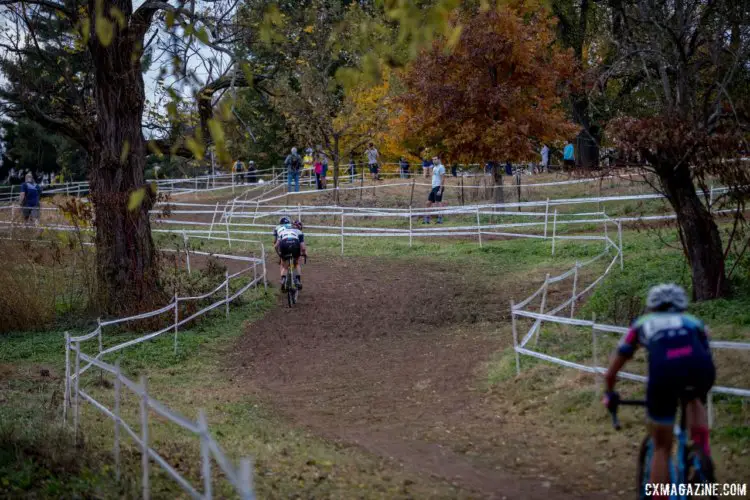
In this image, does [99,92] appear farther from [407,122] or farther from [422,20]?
[407,122]

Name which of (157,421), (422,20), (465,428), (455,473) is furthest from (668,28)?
(157,421)

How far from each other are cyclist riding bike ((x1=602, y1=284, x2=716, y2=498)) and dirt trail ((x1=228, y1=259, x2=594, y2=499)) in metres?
1.96

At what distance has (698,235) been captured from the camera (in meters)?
13.1

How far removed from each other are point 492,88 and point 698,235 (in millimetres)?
16282

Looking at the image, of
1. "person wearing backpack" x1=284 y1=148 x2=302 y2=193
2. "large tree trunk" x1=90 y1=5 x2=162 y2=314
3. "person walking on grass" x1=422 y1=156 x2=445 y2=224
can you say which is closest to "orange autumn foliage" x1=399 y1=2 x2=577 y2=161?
"person walking on grass" x1=422 y1=156 x2=445 y2=224

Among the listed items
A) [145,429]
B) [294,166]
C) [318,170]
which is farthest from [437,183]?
[145,429]

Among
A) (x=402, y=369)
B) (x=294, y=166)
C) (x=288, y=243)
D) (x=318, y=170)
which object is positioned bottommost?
(x=402, y=369)

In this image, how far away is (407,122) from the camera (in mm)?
29719

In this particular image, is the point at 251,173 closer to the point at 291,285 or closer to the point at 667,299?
the point at 291,285

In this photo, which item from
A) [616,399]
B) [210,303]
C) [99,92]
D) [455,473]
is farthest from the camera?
[210,303]

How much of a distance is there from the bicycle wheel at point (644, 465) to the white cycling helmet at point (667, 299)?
104 cm

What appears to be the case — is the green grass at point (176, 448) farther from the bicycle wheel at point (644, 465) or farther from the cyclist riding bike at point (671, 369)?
the cyclist riding bike at point (671, 369)

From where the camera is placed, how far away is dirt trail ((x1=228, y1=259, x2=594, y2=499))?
8930 millimetres

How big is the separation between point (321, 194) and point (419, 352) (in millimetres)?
23872
